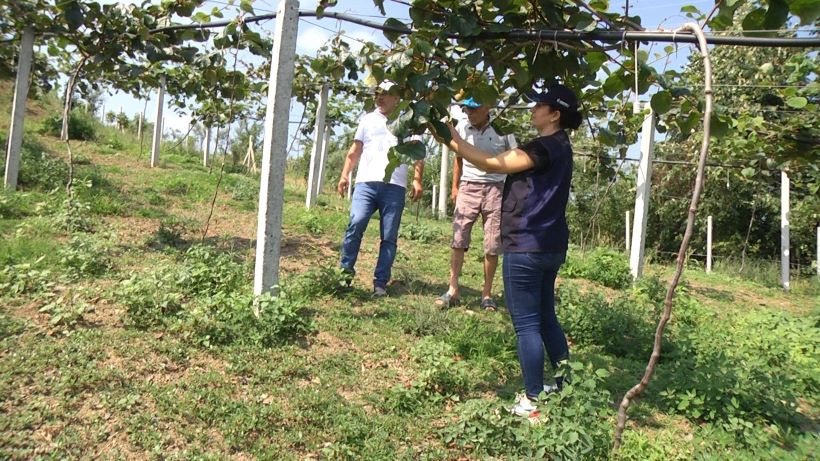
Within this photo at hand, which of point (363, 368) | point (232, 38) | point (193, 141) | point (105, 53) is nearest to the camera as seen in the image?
point (363, 368)

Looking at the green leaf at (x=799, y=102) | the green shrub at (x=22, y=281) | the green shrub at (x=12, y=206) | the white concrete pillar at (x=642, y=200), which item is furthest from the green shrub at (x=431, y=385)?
the green shrub at (x=12, y=206)

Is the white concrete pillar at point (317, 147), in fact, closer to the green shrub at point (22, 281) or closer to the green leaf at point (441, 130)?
the green shrub at point (22, 281)

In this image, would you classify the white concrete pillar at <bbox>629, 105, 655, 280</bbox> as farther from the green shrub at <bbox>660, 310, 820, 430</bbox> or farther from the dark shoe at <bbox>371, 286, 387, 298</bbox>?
the dark shoe at <bbox>371, 286, 387, 298</bbox>

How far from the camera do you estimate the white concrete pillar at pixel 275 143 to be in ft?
11.2

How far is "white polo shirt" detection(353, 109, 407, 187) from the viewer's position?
4.31m

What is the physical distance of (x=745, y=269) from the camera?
1091cm

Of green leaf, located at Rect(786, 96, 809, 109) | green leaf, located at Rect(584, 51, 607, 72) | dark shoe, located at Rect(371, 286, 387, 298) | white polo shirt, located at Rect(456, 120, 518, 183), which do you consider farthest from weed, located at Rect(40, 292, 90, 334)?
green leaf, located at Rect(786, 96, 809, 109)

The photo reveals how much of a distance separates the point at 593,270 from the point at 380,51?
4940 millimetres

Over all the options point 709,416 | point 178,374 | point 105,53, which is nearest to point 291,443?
point 178,374

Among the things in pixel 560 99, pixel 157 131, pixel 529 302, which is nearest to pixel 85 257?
pixel 529 302

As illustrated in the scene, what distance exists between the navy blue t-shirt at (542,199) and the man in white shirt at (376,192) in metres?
1.80

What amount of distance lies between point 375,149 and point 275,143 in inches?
43.2

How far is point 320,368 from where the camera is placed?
3049 millimetres

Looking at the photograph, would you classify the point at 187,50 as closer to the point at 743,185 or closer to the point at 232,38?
the point at 232,38
